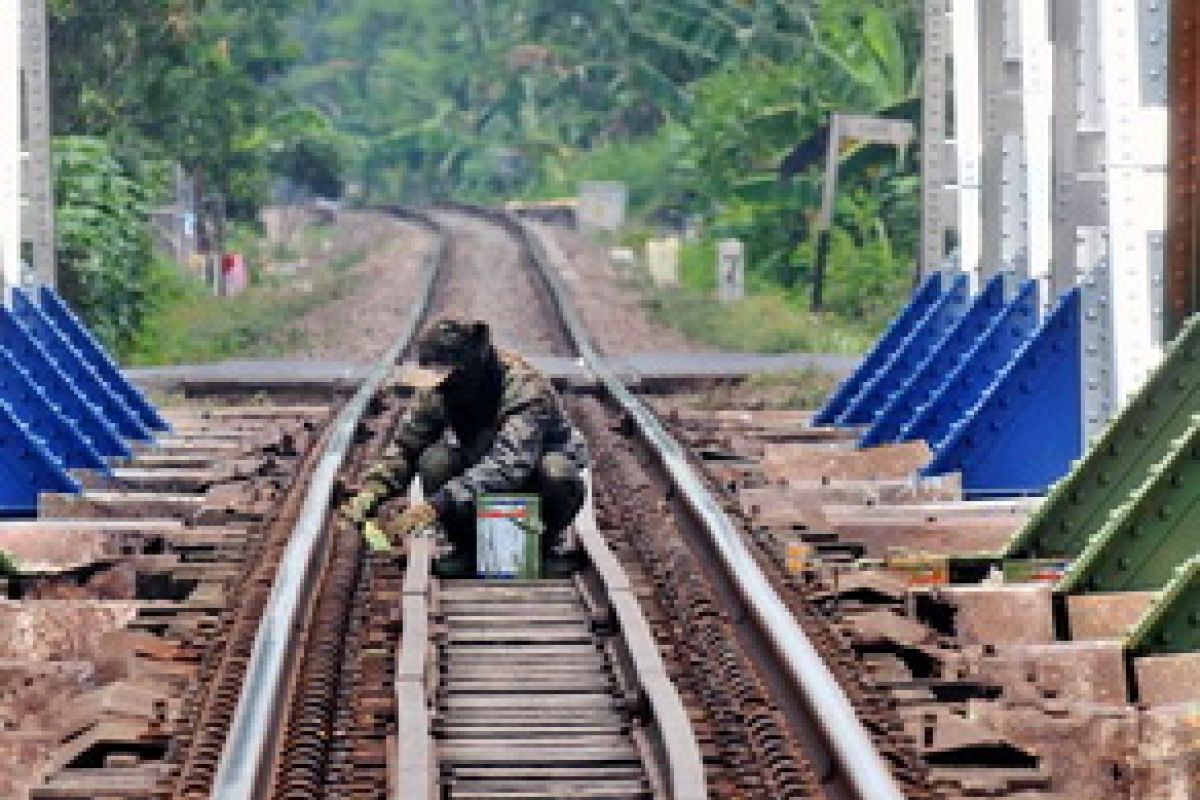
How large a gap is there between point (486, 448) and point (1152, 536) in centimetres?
297

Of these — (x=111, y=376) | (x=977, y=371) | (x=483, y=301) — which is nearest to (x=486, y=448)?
(x=977, y=371)

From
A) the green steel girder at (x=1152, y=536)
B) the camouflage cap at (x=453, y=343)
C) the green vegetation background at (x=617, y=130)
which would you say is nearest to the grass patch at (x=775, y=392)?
the green vegetation background at (x=617, y=130)

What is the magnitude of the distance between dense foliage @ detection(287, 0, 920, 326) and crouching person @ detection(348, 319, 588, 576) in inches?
854

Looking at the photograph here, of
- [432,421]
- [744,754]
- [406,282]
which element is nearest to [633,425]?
[432,421]

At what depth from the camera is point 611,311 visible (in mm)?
33500

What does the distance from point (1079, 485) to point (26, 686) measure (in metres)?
4.29

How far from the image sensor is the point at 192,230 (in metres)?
42.2

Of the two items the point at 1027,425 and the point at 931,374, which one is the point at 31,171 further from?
the point at 1027,425

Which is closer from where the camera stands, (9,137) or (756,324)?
(9,137)

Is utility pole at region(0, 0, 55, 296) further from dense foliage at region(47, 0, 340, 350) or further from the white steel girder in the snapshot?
dense foliage at region(47, 0, 340, 350)

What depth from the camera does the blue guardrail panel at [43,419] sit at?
15.9 meters

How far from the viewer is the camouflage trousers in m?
11.7

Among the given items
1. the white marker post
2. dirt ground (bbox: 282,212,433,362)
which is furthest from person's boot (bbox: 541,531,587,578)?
the white marker post

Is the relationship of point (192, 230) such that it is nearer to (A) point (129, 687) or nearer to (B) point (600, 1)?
(B) point (600, 1)
